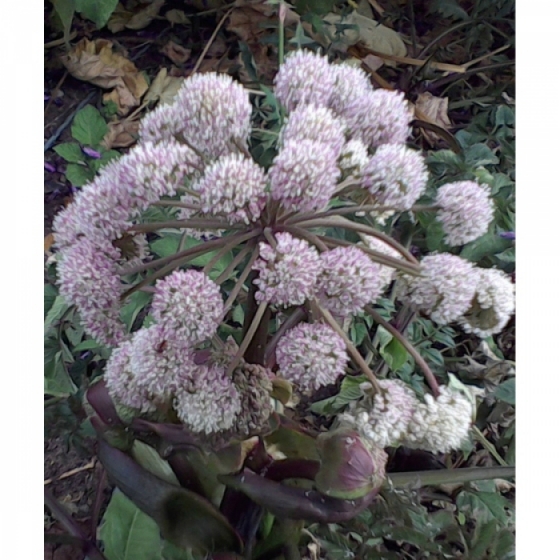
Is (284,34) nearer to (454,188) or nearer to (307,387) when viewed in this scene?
(454,188)

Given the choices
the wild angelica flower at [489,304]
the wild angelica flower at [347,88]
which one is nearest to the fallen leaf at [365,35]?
the wild angelica flower at [347,88]

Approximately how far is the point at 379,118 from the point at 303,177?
124 millimetres

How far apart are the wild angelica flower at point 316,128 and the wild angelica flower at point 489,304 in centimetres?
20

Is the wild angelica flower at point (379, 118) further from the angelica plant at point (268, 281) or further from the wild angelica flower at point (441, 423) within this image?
the wild angelica flower at point (441, 423)

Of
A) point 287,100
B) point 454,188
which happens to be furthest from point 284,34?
point 454,188

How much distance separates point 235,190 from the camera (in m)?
0.61

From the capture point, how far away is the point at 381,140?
66 cm

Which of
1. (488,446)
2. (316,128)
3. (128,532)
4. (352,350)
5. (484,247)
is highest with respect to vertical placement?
(316,128)

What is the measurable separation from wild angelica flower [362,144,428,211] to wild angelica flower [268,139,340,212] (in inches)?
1.6

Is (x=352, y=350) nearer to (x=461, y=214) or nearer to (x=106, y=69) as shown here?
(x=461, y=214)

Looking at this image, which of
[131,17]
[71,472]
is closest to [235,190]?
[131,17]

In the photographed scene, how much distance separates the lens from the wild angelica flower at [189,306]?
0.62 meters

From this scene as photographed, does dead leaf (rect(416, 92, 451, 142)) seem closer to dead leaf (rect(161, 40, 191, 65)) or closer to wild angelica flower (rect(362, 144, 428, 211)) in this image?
wild angelica flower (rect(362, 144, 428, 211))
